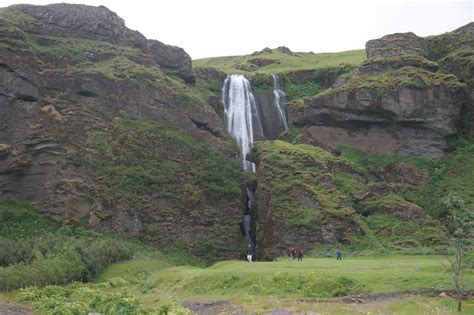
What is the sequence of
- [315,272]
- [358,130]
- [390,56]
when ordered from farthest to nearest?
[390,56], [358,130], [315,272]

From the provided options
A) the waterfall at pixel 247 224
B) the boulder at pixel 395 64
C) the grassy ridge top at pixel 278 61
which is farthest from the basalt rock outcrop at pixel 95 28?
the waterfall at pixel 247 224

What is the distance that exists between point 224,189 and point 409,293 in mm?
45104

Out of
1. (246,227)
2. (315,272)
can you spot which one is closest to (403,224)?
(246,227)

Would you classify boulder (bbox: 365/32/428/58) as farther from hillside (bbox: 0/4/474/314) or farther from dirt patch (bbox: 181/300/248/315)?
dirt patch (bbox: 181/300/248/315)

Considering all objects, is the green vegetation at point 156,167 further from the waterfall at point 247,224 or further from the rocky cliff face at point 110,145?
the waterfall at point 247,224

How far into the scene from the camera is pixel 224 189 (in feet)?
243

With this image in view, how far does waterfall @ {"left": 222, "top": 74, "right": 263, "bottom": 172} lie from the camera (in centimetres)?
8750

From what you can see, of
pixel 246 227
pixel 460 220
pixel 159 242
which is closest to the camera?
pixel 460 220

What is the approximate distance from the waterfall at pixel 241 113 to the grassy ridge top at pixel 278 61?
17.9 meters

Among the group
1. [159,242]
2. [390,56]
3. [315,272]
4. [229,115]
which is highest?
[390,56]

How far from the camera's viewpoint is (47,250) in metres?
55.0

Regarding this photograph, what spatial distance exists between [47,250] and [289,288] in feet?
97.1

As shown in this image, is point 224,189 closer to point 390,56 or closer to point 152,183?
point 152,183

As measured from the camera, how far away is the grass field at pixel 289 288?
94.4ft
